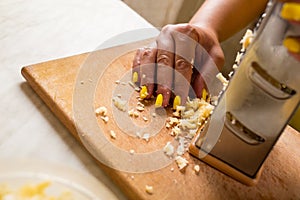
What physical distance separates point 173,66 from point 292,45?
0.37 meters

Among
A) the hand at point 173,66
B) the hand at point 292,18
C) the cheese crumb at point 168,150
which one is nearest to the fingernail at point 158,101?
the hand at point 173,66

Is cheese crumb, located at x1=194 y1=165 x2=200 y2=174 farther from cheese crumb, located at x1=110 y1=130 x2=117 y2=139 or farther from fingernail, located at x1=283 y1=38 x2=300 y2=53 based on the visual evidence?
fingernail, located at x1=283 y1=38 x2=300 y2=53

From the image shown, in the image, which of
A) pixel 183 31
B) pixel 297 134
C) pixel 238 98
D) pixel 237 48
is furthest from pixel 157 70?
pixel 237 48

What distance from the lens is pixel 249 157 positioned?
2.44 ft

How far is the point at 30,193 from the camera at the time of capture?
644 mm

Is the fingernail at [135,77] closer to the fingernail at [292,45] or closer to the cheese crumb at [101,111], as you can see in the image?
the cheese crumb at [101,111]

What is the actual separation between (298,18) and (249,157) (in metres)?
0.31

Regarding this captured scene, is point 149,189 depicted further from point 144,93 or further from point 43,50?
point 43,50

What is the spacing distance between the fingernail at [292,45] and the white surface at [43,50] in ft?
1.28

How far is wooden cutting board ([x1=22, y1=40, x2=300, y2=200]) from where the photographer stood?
721mm

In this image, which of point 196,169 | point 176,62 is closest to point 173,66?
point 176,62

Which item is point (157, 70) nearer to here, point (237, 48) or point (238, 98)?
point (238, 98)

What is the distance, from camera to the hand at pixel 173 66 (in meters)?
0.89

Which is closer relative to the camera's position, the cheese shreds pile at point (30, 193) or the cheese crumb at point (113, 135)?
the cheese shreds pile at point (30, 193)
